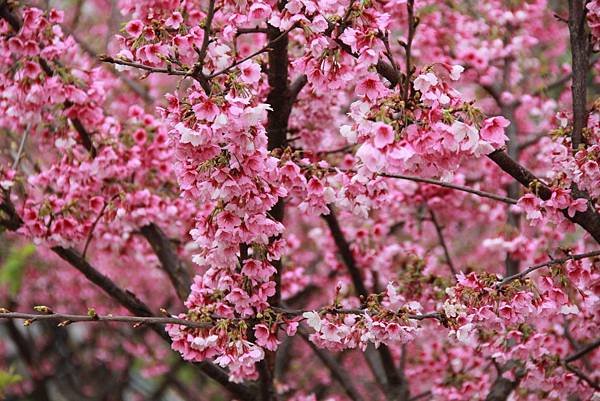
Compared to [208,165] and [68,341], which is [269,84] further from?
[68,341]

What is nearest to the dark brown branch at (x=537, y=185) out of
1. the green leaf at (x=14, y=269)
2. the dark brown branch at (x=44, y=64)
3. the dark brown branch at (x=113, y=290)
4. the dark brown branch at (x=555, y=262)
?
the dark brown branch at (x=555, y=262)

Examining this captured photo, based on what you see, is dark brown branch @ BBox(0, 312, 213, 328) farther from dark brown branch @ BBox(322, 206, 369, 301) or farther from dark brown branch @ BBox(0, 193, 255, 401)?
dark brown branch @ BBox(322, 206, 369, 301)

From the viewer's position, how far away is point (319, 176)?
2.90 meters

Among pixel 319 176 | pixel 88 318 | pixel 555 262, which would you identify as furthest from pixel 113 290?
pixel 555 262

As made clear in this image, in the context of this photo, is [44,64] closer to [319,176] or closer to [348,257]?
[319,176]

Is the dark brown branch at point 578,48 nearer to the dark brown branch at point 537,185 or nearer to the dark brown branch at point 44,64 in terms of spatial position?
the dark brown branch at point 537,185

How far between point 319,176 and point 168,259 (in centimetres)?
170

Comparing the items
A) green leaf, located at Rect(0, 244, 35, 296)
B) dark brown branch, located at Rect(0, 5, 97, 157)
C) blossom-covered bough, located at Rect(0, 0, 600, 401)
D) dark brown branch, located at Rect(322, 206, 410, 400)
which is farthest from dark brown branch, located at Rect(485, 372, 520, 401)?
green leaf, located at Rect(0, 244, 35, 296)

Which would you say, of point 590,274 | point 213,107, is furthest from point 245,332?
point 590,274

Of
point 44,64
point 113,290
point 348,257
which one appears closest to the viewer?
point 44,64

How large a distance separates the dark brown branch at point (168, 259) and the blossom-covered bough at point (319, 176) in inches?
0.4

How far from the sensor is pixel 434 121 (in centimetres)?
224

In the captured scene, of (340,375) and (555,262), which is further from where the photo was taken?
(340,375)

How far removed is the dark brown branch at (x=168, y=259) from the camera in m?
4.25
